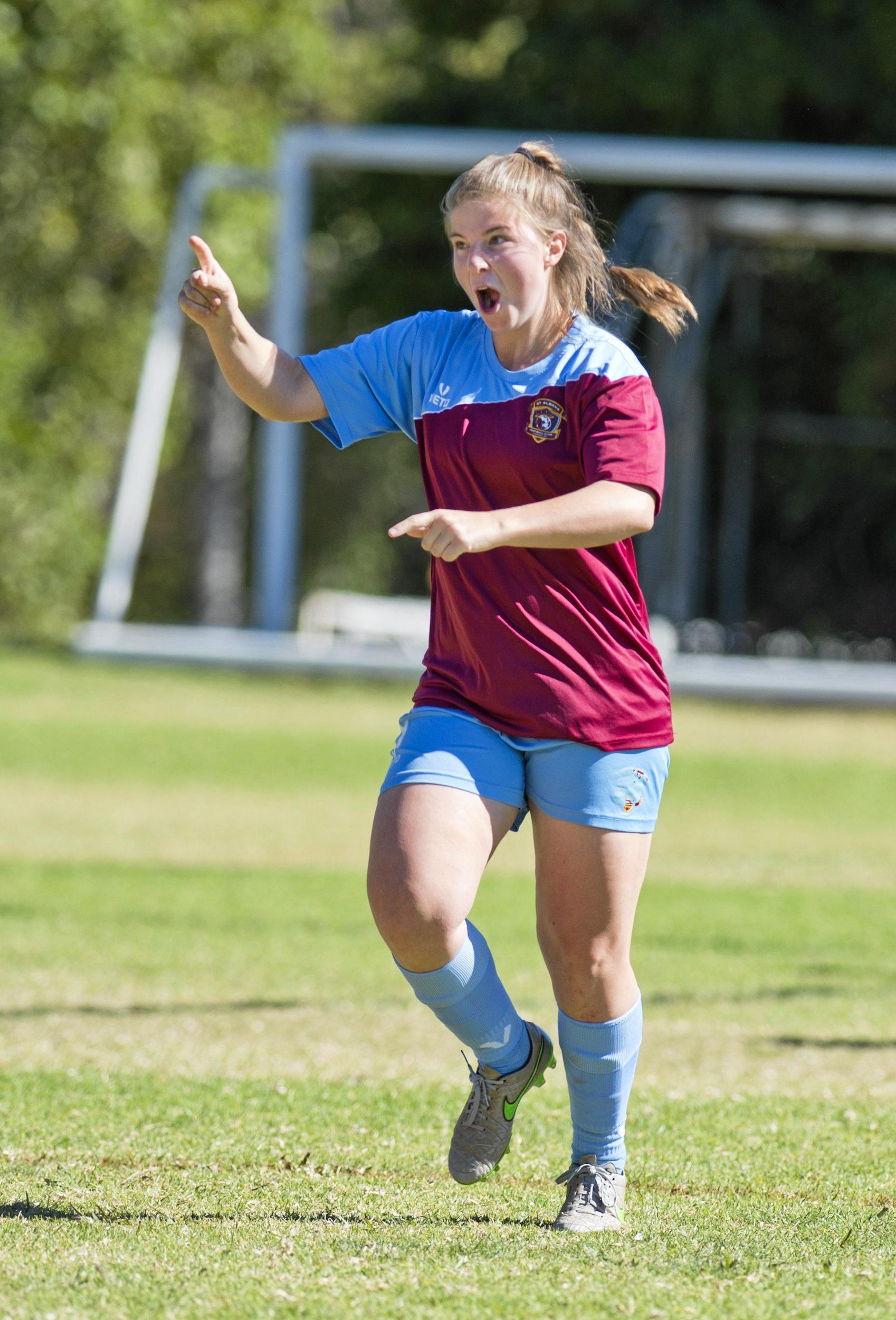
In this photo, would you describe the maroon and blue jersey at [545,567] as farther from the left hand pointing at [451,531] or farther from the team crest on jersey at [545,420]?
the left hand pointing at [451,531]

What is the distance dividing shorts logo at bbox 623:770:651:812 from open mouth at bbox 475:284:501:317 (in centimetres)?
96

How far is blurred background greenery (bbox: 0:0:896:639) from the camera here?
790 inches

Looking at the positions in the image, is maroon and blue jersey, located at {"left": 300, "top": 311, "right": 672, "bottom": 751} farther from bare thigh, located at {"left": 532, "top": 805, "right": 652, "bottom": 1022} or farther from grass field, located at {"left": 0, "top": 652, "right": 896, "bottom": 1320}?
grass field, located at {"left": 0, "top": 652, "right": 896, "bottom": 1320}

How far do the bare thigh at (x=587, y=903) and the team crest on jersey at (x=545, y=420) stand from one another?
75 centimetres

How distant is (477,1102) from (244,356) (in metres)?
1.63

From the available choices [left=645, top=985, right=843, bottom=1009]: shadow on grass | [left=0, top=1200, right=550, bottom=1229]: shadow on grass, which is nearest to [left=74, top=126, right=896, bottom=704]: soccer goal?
[left=645, top=985, right=843, bottom=1009]: shadow on grass

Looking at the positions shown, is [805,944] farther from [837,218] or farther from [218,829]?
[837,218]

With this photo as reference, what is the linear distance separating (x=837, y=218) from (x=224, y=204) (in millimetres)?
8262

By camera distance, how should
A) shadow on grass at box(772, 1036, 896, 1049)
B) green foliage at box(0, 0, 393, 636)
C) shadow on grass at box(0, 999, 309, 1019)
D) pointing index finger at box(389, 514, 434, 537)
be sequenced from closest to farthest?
pointing index finger at box(389, 514, 434, 537), shadow on grass at box(772, 1036, 896, 1049), shadow on grass at box(0, 999, 309, 1019), green foliage at box(0, 0, 393, 636)

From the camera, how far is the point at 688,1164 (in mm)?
4379

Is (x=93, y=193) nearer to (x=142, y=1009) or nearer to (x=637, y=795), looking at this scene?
(x=142, y=1009)

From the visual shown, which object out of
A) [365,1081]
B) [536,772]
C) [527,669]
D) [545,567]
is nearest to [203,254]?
[545,567]

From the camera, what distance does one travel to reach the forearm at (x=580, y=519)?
10.6 ft

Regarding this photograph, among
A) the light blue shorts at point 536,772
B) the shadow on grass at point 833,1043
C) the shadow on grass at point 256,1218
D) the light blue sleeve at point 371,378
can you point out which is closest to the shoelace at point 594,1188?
the shadow on grass at point 256,1218
